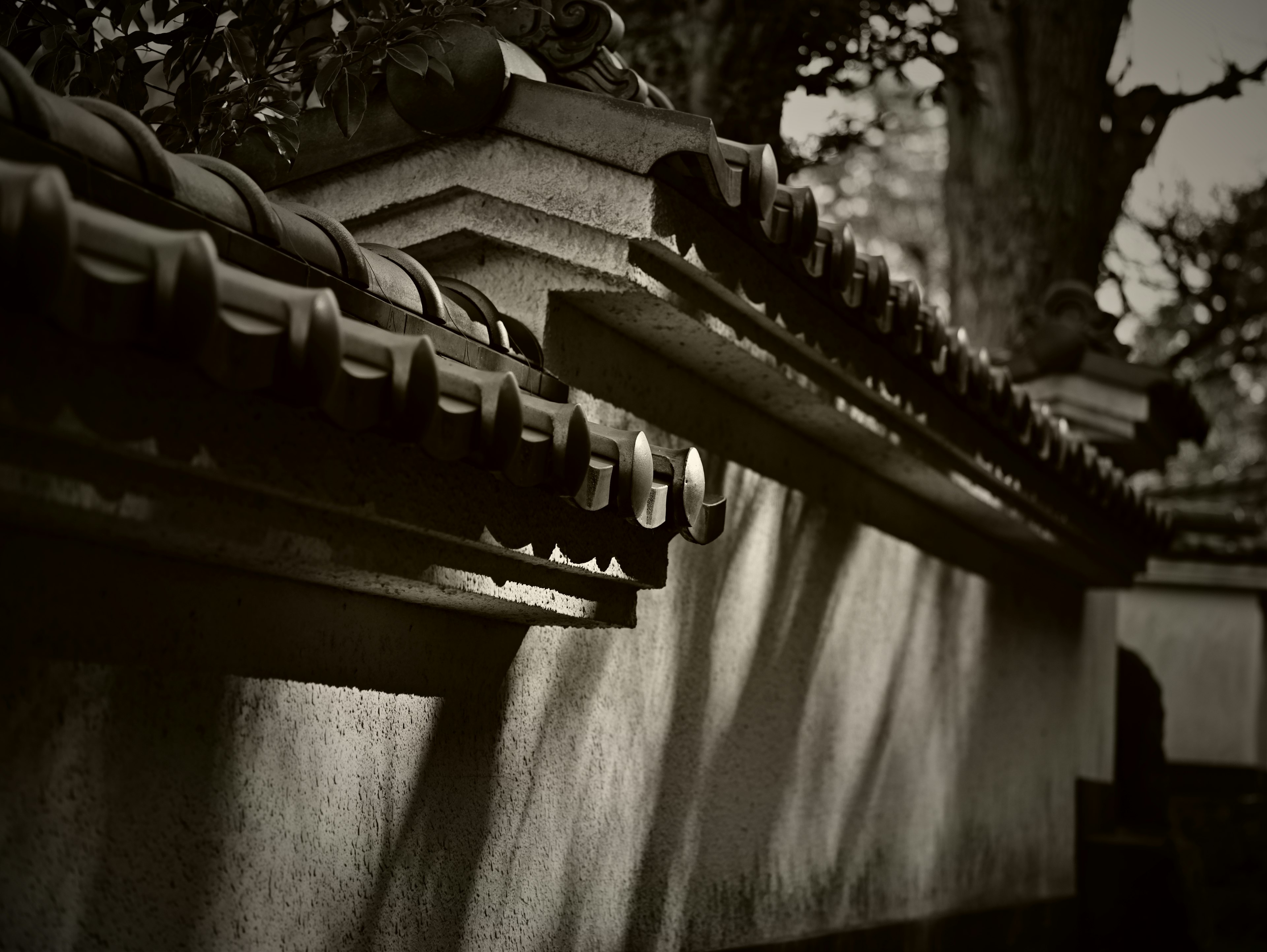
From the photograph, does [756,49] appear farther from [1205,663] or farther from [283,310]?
[1205,663]

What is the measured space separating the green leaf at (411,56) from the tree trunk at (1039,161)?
7823 millimetres

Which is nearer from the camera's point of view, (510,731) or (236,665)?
(236,665)

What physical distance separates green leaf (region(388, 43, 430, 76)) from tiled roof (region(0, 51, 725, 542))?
446 mm

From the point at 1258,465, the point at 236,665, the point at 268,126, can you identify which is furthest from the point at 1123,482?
the point at 1258,465

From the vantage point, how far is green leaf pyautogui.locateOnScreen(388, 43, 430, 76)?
9.62 ft

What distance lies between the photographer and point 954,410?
16.3ft

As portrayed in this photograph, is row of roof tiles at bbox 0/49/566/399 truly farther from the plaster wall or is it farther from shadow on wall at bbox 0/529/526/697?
the plaster wall

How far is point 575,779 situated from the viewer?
3.37 metres

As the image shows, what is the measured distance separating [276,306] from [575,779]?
196 cm

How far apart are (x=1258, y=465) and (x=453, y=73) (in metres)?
16.3

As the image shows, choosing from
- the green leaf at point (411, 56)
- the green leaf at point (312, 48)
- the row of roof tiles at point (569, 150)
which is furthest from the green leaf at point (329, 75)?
the row of roof tiles at point (569, 150)

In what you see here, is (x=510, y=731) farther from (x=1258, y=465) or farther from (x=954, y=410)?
(x=1258, y=465)

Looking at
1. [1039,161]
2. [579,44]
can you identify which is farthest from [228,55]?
[1039,161]

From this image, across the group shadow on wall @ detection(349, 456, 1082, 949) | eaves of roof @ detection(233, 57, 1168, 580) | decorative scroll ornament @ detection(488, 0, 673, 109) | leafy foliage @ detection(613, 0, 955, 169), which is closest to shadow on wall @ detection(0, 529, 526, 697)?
shadow on wall @ detection(349, 456, 1082, 949)
